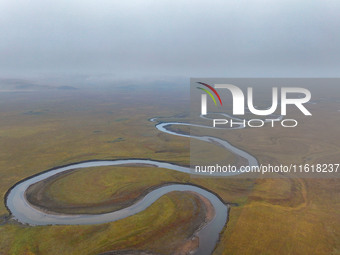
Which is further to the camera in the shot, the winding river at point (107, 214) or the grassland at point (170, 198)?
the winding river at point (107, 214)

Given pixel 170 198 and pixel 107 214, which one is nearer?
pixel 107 214

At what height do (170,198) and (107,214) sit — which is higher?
(170,198)

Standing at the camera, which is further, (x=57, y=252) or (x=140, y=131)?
(x=140, y=131)

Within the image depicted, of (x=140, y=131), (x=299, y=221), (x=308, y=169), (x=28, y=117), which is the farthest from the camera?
(x=28, y=117)

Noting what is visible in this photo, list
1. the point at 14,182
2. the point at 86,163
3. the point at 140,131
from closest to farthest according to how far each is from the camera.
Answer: the point at 14,182 → the point at 86,163 → the point at 140,131

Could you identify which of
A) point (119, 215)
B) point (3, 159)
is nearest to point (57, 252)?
point (119, 215)

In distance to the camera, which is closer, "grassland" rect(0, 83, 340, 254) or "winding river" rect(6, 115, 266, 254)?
"grassland" rect(0, 83, 340, 254)

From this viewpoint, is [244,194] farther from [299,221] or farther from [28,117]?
[28,117]
